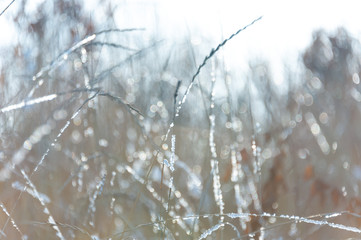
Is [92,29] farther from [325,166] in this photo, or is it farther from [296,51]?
[296,51]

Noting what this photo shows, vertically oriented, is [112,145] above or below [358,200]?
above

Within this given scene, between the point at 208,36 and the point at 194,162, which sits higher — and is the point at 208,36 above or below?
above

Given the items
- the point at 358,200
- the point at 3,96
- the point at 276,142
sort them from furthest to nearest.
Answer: the point at 276,142 → the point at 3,96 → the point at 358,200

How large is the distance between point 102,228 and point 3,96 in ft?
1.91

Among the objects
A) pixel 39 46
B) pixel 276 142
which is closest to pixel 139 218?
pixel 276 142

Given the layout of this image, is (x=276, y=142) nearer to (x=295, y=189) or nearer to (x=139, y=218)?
(x=295, y=189)

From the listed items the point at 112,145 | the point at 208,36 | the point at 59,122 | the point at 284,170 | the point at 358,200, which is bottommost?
the point at 358,200

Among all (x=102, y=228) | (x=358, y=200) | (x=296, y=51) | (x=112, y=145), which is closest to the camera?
(x=102, y=228)

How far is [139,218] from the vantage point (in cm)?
162

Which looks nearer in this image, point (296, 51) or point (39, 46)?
point (39, 46)

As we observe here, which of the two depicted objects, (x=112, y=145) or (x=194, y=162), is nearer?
(x=112, y=145)

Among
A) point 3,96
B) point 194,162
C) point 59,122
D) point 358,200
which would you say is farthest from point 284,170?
point 3,96

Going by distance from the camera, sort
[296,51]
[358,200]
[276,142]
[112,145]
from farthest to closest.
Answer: [296,51], [276,142], [112,145], [358,200]

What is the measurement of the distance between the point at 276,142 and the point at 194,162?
0.32 m
